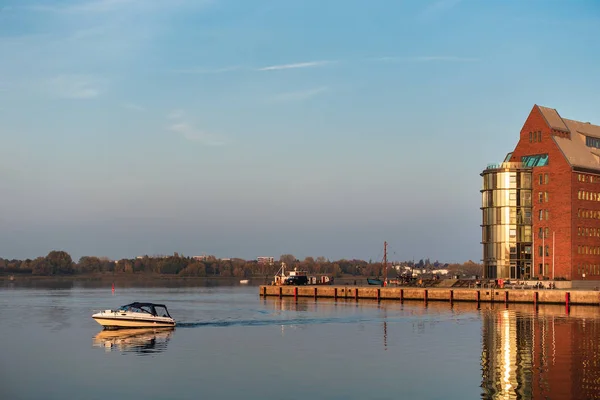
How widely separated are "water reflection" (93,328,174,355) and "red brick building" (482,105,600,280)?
8967 cm

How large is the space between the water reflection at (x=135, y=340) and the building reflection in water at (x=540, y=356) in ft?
103

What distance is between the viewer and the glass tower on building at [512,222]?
16150 centimetres

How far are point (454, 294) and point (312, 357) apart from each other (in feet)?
272

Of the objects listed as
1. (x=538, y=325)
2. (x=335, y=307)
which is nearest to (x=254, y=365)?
(x=538, y=325)

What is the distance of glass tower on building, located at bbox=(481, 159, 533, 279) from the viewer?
16150cm

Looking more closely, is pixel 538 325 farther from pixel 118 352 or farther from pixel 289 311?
pixel 118 352

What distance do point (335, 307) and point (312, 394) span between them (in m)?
86.5

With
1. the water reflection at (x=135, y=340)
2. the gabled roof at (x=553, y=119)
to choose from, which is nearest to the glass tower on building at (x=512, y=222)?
the gabled roof at (x=553, y=119)

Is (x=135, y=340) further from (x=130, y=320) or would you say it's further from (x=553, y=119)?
(x=553, y=119)

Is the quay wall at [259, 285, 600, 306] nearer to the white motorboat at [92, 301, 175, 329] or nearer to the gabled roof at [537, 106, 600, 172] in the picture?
the gabled roof at [537, 106, 600, 172]

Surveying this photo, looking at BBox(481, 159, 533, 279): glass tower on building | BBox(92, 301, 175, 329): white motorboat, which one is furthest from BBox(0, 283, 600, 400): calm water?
BBox(481, 159, 533, 279): glass tower on building

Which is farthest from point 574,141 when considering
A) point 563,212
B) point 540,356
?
point 540,356

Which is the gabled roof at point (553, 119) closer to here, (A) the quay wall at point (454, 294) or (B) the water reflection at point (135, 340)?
(A) the quay wall at point (454, 294)

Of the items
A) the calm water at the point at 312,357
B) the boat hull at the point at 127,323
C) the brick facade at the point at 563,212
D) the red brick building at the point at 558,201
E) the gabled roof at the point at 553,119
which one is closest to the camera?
the calm water at the point at 312,357
